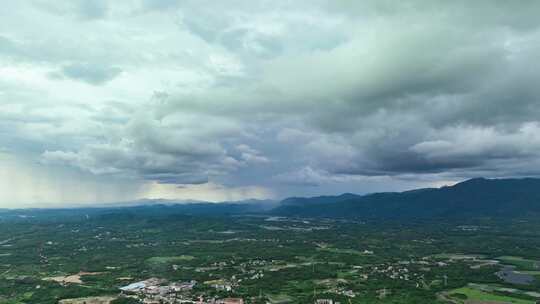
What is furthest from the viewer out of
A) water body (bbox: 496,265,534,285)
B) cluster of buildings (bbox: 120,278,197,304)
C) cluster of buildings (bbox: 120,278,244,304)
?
water body (bbox: 496,265,534,285)

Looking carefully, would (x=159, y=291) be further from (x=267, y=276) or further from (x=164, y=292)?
(x=267, y=276)

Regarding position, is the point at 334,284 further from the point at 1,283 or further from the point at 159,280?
the point at 1,283

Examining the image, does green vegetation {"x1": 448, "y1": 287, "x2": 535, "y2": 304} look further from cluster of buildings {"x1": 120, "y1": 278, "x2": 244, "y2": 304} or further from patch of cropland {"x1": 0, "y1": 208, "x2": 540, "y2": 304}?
cluster of buildings {"x1": 120, "y1": 278, "x2": 244, "y2": 304}

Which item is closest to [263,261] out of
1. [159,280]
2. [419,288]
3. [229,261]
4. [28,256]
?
[229,261]

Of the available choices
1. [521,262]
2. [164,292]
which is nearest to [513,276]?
[521,262]

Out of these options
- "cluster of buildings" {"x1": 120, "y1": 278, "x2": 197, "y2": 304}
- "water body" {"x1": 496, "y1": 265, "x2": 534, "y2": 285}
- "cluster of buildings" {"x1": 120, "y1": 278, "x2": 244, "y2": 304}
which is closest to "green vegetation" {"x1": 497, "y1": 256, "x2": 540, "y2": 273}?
"water body" {"x1": 496, "y1": 265, "x2": 534, "y2": 285}

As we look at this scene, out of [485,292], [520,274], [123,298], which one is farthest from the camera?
[520,274]

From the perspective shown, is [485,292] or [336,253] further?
[336,253]

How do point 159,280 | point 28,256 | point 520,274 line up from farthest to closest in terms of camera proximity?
point 28,256
point 520,274
point 159,280
